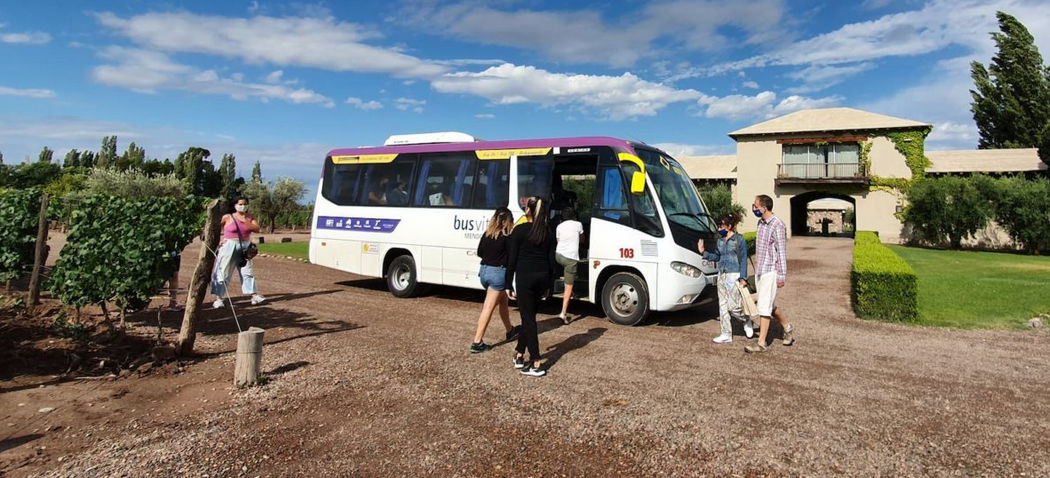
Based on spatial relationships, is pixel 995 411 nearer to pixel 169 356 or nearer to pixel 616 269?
pixel 616 269

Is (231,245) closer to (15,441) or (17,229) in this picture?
(17,229)

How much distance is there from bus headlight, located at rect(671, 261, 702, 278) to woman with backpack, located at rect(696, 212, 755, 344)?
0.73 metres

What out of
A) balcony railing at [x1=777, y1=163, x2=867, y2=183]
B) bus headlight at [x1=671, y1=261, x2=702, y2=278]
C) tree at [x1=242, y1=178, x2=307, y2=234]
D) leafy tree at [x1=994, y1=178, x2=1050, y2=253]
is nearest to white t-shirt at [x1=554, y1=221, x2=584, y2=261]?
bus headlight at [x1=671, y1=261, x2=702, y2=278]

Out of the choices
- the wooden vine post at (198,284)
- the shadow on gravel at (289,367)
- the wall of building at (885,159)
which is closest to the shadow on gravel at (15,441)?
the shadow on gravel at (289,367)

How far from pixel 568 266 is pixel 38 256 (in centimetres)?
805

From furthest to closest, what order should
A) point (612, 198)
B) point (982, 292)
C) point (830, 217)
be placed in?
point (830, 217) < point (982, 292) < point (612, 198)

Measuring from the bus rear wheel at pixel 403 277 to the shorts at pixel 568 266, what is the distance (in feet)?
11.2

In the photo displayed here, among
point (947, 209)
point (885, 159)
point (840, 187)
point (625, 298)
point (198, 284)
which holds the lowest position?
point (625, 298)

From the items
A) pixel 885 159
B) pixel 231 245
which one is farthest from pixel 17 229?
pixel 885 159

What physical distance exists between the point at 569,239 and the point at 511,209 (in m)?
1.53

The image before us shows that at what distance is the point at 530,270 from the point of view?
6.05 metres

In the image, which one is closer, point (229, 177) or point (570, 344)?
point (570, 344)

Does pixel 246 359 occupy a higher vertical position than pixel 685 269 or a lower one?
lower

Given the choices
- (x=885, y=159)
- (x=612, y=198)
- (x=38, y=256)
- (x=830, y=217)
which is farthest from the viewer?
(x=830, y=217)
